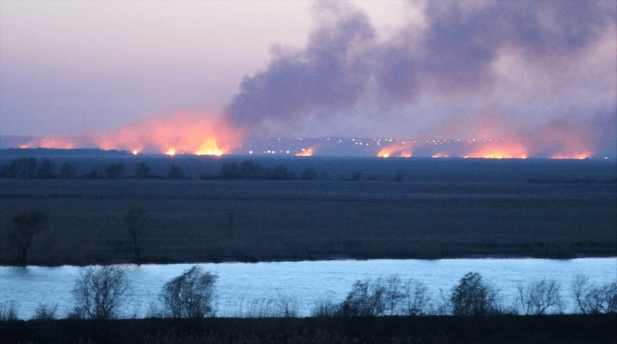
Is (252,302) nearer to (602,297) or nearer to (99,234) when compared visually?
(602,297)

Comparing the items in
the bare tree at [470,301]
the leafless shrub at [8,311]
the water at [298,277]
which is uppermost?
the bare tree at [470,301]

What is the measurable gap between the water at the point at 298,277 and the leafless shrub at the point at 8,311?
0.23 m

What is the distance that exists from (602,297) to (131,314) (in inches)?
402

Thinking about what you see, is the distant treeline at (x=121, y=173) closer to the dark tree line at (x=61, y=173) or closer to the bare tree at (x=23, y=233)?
the dark tree line at (x=61, y=173)

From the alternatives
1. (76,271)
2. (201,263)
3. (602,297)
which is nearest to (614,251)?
(602,297)

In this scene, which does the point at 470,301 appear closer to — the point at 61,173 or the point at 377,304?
the point at 377,304

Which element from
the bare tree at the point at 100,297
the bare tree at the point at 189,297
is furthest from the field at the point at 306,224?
the bare tree at the point at 189,297

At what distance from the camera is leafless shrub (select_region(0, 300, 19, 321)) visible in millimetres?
13021

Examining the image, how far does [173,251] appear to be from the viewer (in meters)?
24.5

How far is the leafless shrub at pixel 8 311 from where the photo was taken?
1302 centimetres

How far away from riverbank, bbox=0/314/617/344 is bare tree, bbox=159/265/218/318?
406 millimetres

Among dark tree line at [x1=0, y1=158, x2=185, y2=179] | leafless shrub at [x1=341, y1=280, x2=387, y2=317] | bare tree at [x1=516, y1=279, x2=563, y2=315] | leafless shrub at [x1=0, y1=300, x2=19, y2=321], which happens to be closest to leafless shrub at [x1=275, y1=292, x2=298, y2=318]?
leafless shrub at [x1=341, y1=280, x2=387, y2=317]

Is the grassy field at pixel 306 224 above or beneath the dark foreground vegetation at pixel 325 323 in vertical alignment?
above

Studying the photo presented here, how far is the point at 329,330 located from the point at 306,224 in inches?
850
